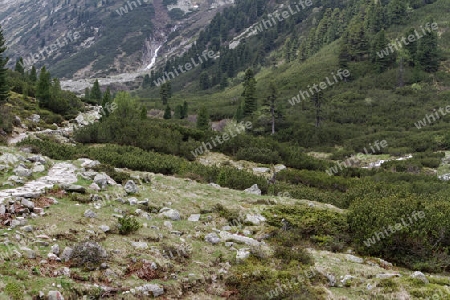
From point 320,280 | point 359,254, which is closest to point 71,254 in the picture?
point 320,280

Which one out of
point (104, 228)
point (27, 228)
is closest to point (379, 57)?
point (104, 228)

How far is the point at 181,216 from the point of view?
13.4 meters

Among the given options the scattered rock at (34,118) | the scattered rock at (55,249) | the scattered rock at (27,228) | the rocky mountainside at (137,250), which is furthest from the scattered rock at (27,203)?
the scattered rock at (34,118)

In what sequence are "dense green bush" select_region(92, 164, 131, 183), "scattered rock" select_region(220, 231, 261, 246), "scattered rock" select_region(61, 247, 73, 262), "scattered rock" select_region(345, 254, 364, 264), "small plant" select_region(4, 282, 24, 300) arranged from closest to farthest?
Answer: "small plant" select_region(4, 282, 24, 300) → "scattered rock" select_region(61, 247, 73, 262) → "scattered rock" select_region(345, 254, 364, 264) → "scattered rock" select_region(220, 231, 261, 246) → "dense green bush" select_region(92, 164, 131, 183)

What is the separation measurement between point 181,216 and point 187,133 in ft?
74.3

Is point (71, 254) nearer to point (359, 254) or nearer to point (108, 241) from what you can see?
point (108, 241)

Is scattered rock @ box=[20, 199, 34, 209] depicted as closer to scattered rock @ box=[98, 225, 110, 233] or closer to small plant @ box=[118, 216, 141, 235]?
scattered rock @ box=[98, 225, 110, 233]

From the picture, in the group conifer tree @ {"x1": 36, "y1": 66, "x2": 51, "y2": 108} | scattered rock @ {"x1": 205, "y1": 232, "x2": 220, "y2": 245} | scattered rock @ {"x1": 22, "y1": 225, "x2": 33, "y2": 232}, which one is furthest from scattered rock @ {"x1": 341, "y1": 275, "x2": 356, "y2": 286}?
conifer tree @ {"x1": 36, "y1": 66, "x2": 51, "y2": 108}

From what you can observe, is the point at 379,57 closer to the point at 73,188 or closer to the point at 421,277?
the point at 421,277

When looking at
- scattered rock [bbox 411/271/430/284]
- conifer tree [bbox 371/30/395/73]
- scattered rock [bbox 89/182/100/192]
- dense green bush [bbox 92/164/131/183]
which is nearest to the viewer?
scattered rock [bbox 411/271/430/284]

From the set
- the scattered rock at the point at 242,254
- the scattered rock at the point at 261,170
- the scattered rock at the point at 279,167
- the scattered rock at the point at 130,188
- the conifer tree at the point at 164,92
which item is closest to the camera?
the scattered rock at the point at 242,254

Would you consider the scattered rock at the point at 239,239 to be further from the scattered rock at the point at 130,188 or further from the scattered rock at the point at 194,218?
the scattered rock at the point at 130,188

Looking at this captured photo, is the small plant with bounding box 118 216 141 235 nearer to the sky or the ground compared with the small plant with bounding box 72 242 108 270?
nearer to the ground

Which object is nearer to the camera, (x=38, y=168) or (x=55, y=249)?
(x=55, y=249)
